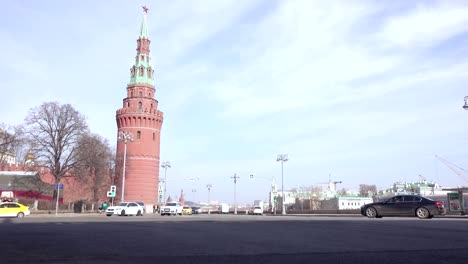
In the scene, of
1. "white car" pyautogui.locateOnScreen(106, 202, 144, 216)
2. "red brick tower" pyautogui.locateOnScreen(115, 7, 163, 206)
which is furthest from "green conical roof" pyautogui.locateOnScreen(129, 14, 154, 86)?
"white car" pyautogui.locateOnScreen(106, 202, 144, 216)

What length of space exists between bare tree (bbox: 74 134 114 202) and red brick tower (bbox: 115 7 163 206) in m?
3.91

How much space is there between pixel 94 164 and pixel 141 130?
16.4 metres

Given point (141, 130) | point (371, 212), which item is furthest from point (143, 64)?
point (371, 212)

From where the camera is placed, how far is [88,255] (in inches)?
368

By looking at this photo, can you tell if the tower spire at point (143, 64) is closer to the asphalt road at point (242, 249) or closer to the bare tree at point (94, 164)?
the bare tree at point (94, 164)

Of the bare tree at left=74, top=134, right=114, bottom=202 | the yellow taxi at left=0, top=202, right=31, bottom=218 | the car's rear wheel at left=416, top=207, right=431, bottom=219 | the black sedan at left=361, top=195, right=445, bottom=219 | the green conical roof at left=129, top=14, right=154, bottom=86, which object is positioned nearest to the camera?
the black sedan at left=361, top=195, right=445, bottom=219

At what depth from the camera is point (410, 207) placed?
85.6ft

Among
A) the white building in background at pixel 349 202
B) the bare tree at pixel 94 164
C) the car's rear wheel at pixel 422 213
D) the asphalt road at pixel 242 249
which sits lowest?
the asphalt road at pixel 242 249

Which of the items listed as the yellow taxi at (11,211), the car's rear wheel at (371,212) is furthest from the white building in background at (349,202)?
the car's rear wheel at (371,212)

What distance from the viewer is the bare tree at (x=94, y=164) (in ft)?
210

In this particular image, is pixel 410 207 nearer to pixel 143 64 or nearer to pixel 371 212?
pixel 371 212

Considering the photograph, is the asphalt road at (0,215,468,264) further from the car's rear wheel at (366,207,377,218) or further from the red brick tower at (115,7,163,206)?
the red brick tower at (115,7,163,206)

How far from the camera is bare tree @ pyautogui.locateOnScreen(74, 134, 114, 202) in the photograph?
6400 centimetres

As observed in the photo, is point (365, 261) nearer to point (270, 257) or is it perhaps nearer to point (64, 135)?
point (270, 257)
